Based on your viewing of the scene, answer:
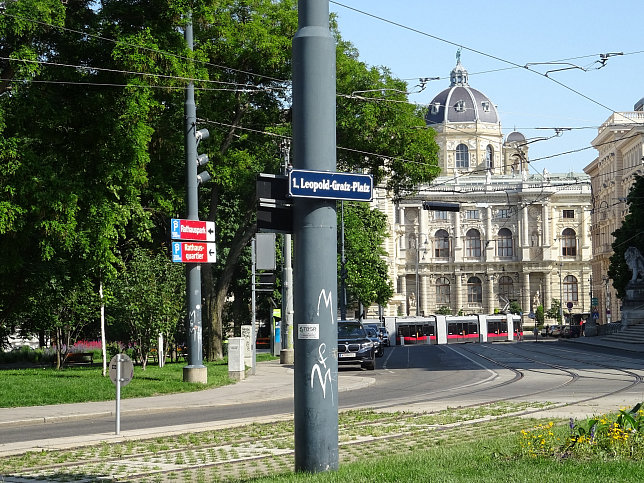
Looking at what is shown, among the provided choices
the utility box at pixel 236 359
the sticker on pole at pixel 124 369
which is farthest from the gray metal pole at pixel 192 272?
the sticker on pole at pixel 124 369

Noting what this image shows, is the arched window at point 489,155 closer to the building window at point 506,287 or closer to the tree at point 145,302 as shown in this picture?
the building window at point 506,287

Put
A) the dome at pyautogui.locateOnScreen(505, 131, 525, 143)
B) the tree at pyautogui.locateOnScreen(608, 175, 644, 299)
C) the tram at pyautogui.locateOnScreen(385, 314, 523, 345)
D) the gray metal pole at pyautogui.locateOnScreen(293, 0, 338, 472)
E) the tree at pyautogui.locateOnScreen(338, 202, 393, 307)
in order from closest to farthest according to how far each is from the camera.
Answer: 1. the gray metal pole at pyautogui.locateOnScreen(293, 0, 338, 472)
2. the tree at pyautogui.locateOnScreen(608, 175, 644, 299)
3. the tree at pyautogui.locateOnScreen(338, 202, 393, 307)
4. the tram at pyautogui.locateOnScreen(385, 314, 523, 345)
5. the dome at pyautogui.locateOnScreen(505, 131, 525, 143)

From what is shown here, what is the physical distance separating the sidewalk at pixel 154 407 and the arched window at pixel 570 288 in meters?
119

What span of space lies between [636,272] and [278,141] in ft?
119

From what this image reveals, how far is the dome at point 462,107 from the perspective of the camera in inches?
6275

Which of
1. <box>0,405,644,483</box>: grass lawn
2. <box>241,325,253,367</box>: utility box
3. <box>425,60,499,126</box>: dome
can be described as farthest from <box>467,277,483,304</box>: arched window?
<box>0,405,644,483</box>: grass lawn

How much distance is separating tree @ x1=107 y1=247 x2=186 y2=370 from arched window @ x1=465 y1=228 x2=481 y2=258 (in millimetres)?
115543

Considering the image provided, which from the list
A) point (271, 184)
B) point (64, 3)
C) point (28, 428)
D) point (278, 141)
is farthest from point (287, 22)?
point (271, 184)

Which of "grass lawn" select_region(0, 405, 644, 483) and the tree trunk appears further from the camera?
the tree trunk

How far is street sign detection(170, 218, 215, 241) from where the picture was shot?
77.7 ft

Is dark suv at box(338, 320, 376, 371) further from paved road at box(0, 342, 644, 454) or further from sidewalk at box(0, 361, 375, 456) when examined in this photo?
sidewalk at box(0, 361, 375, 456)

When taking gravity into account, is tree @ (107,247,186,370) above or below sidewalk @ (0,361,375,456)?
above

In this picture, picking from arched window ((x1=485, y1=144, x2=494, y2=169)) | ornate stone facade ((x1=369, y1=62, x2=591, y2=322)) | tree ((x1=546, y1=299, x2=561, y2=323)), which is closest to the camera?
tree ((x1=546, y1=299, x2=561, y2=323))

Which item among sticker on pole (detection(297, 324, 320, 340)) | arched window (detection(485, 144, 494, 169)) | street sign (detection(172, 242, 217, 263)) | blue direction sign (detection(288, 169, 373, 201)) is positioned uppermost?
arched window (detection(485, 144, 494, 169))
